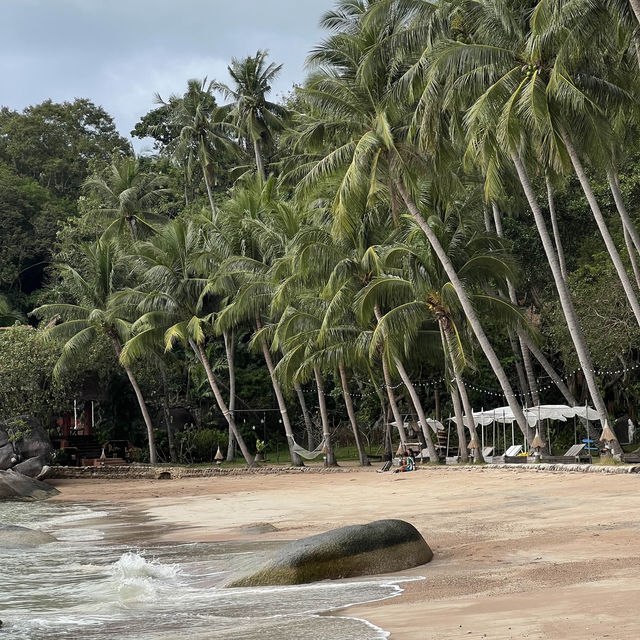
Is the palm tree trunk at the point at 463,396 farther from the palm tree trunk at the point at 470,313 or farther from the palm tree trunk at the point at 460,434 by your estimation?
the palm tree trunk at the point at 470,313

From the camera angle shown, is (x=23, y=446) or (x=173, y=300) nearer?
(x=23, y=446)

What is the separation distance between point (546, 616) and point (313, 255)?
69.8 feet

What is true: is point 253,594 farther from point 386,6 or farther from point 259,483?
point 259,483

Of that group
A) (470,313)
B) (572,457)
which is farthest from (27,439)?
(572,457)

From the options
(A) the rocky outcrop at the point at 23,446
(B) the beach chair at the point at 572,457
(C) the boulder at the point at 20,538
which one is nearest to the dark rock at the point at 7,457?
(A) the rocky outcrop at the point at 23,446

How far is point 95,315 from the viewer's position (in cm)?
3534

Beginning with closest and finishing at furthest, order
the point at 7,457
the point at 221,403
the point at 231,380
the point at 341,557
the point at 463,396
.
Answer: the point at 341,557, the point at 463,396, the point at 7,457, the point at 221,403, the point at 231,380

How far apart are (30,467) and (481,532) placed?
24.6 metres

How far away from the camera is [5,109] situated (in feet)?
185

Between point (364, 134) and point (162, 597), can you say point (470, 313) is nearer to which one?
point (364, 134)

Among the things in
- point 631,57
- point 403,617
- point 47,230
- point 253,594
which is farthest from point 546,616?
point 47,230

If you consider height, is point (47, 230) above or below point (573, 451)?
above

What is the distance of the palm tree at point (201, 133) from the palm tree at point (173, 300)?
712 centimetres

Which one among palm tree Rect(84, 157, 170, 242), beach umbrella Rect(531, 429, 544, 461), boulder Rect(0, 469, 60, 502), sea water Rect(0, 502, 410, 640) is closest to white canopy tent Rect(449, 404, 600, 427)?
beach umbrella Rect(531, 429, 544, 461)
